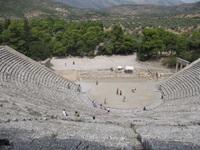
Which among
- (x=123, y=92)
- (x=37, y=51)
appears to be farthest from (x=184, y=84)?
(x=37, y=51)

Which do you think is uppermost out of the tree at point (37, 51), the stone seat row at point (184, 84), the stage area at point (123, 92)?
the tree at point (37, 51)

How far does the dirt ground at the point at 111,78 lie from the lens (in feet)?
79.0

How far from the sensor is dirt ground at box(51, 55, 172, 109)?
2409cm

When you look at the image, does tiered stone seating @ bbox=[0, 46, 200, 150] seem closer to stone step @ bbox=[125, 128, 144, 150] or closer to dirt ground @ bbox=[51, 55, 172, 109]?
stone step @ bbox=[125, 128, 144, 150]

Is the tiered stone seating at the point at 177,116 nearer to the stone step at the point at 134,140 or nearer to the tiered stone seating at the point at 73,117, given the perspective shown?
the tiered stone seating at the point at 73,117

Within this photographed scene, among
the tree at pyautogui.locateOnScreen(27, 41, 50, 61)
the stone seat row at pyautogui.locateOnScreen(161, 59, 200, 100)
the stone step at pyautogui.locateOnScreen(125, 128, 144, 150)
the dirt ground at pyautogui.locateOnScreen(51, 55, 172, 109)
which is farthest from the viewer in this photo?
the tree at pyautogui.locateOnScreen(27, 41, 50, 61)

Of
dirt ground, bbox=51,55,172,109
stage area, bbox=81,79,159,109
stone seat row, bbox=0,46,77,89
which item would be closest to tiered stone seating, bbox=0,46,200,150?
stone seat row, bbox=0,46,77,89

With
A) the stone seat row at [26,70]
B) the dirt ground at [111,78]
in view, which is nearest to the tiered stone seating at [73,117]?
the stone seat row at [26,70]

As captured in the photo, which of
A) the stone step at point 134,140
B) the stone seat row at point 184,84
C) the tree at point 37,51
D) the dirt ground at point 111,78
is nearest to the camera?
the stone step at point 134,140

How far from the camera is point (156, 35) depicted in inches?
1470

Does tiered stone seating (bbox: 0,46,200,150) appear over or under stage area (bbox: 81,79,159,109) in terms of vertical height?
over

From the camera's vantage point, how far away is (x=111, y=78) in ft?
99.9

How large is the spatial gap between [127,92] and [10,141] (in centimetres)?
1921

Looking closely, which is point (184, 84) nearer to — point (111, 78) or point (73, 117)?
point (111, 78)
